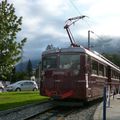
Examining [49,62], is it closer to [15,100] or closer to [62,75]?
[62,75]

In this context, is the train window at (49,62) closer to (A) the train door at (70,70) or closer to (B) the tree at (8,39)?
(A) the train door at (70,70)

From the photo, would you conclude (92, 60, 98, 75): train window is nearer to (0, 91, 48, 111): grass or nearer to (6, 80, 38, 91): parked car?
(0, 91, 48, 111): grass

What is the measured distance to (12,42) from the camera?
35.8 m

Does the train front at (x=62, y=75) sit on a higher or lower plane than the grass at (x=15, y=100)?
higher

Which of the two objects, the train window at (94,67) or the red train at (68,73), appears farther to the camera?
the train window at (94,67)

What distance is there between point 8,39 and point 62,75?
14.1 meters

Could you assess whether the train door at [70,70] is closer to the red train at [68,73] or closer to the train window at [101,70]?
the red train at [68,73]

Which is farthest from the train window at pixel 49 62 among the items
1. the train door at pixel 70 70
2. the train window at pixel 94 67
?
the train window at pixel 94 67

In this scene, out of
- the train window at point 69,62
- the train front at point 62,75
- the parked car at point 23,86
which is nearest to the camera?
the train front at point 62,75

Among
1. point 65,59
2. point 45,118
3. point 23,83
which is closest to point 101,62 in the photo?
point 65,59

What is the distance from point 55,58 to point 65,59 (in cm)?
57

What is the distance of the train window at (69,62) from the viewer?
22.6m

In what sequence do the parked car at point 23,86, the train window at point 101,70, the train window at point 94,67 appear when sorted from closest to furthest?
1. the train window at point 94,67
2. the train window at point 101,70
3. the parked car at point 23,86

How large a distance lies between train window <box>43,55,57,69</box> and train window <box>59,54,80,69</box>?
386 millimetres
